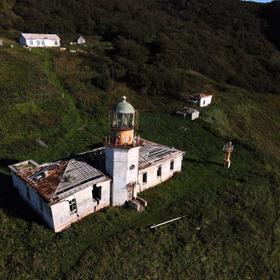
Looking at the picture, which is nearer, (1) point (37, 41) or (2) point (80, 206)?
(2) point (80, 206)

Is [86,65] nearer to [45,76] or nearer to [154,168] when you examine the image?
[45,76]

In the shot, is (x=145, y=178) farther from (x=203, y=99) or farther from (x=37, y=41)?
(x=37, y=41)

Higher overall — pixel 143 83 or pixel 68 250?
pixel 143 83

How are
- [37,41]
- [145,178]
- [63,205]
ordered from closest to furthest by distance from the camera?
[63,205] → [145,178] → [37,41]

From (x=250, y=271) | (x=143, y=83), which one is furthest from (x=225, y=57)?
(x=250, y=271)

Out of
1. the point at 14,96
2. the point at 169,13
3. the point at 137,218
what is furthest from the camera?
the point at 169,13

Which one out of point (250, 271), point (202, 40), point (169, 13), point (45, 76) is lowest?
point (250, 271)

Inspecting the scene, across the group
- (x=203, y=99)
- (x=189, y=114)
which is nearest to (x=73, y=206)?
(x=189, y=114)
